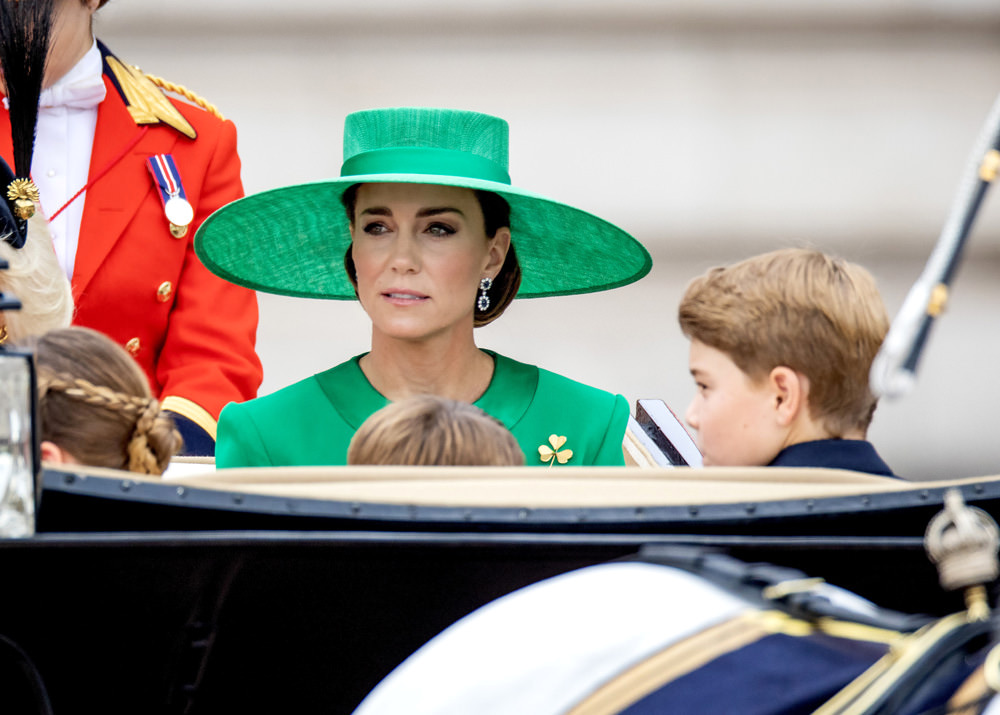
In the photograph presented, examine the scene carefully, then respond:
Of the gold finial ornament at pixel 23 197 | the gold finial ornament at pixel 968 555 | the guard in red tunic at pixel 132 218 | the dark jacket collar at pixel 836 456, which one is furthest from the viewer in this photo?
the guard in red tunic at pixel 132 218

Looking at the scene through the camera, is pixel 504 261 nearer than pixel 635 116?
Yes

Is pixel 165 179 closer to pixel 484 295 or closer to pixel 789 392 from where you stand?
pixel 484 295

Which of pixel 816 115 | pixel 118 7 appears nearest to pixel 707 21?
pixel 816 115

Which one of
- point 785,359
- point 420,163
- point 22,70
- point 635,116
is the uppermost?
point 635,116

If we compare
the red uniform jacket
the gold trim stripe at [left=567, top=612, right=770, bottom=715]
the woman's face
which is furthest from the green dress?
the gold trim stripe at [left=567, top=612, right=770, bottom=715]

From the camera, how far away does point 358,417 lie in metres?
2.01

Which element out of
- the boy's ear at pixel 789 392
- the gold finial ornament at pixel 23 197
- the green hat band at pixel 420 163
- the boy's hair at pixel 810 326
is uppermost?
the green hat band at pixel 420 163

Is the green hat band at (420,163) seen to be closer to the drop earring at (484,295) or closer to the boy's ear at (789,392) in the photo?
the drop earring at (484,295)

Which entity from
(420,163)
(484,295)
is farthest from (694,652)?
(484,295)

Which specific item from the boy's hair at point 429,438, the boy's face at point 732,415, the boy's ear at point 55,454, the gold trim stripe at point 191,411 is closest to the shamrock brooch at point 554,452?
the boy's face at point 732,415

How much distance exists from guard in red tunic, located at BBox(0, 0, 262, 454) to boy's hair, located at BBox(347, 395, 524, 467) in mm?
1039

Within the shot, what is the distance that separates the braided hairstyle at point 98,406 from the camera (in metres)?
1.43

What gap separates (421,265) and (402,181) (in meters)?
0.12

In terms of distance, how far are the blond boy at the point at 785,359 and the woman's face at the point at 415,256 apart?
46cm
